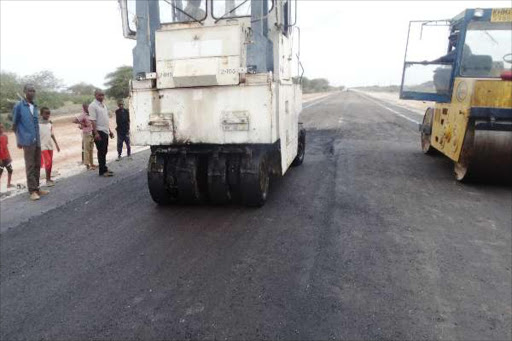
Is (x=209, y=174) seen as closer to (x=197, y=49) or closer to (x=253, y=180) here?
(x=253, y=180)

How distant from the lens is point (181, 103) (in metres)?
5.20

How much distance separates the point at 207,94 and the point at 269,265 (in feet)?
8.12

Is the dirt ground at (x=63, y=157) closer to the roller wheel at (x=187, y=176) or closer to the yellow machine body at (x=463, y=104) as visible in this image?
the roller wheel at (x=187, y=176)

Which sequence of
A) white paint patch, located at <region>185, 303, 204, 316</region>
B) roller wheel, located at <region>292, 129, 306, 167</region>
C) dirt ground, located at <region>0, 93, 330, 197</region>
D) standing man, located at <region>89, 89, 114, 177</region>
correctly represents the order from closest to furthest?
white paint patch, located at <region>185, 303, 204, 316</region> < standing man, located at <region>89, 89, 114, 177</region> < roller wheel, located at <region>292, 129, 306, 167</region> < dirt ground, located at <region>0, 93, 330, 197</region>

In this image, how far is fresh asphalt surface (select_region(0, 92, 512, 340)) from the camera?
2.99 m

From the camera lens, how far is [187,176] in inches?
216

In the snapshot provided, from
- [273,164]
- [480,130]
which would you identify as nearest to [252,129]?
[273,164]

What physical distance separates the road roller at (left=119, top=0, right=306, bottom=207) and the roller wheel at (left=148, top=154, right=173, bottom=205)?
15 millimetres

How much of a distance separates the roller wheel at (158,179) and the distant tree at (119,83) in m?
28.7

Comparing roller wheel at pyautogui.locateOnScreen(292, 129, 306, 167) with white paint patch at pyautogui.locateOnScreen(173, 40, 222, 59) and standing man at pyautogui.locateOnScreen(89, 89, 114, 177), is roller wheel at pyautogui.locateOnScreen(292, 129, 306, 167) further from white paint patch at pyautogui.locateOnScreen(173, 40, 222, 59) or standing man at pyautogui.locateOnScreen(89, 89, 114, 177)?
standing man at pyautogui.locateOnScreen(89, 89, 114, 177)

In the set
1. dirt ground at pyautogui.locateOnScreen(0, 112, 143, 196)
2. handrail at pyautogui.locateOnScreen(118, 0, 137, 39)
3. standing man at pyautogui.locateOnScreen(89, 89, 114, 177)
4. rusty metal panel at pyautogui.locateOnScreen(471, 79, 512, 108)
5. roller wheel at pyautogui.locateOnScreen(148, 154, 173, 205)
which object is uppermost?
handrail at pyautogui.locateOnScreen(118, 0, 137, 39)

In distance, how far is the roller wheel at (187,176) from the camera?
216 inches

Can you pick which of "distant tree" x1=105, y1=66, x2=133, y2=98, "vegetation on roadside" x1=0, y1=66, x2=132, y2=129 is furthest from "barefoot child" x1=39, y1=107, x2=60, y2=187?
"distant tree" x1=105, y1=66, x2=133, y2=98

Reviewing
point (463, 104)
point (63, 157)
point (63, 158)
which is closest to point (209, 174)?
point (463, 104)
